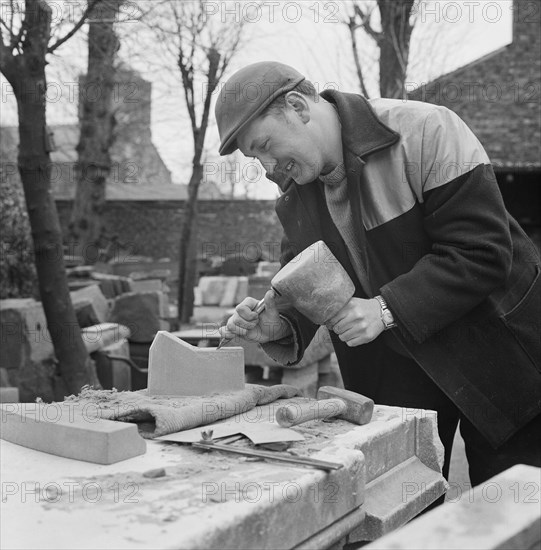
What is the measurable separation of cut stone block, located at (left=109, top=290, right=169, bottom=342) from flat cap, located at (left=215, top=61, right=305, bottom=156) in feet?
17.8

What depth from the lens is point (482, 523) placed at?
127cm

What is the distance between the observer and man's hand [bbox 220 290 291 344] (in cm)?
251

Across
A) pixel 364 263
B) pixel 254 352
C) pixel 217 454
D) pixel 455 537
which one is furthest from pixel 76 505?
pixel 254 352

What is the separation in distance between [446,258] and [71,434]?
47.6 inches

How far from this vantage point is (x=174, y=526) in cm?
144

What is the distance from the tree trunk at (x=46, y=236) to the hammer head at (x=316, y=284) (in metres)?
3.16

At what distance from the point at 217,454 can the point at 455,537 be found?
795 mm

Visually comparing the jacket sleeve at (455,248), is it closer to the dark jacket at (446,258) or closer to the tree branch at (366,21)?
the dark jacket at (446,258)

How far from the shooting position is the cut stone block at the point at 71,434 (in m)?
1.83

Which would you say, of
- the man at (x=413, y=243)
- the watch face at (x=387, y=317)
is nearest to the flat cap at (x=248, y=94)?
the man at (x=413, y=243)

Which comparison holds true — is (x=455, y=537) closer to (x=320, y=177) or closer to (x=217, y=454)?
(x=217, y=454)

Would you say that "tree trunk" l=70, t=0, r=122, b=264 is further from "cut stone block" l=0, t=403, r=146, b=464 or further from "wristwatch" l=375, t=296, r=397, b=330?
"cut stone block" l=0, t=403, r=146, b=464

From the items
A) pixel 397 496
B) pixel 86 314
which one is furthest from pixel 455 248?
pixel 86 314

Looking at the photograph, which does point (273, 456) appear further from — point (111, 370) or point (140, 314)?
point (140, 314)
